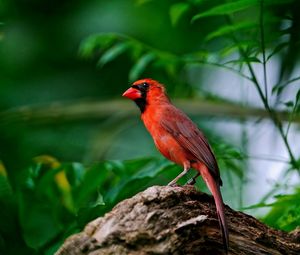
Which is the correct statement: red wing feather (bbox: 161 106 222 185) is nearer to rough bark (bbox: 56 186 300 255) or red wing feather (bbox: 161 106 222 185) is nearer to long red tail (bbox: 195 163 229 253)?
long red tail (bbox: 195 163 229 253)

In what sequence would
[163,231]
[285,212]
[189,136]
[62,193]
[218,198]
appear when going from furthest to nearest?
[62,193], [189,136], [285,212], [218,198], [163,231]

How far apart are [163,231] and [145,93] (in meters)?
2.25

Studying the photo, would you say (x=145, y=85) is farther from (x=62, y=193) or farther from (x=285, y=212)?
(x=285, y=212)

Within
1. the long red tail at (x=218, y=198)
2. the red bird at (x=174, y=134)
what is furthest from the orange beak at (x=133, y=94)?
the long red tail at (x=218, y=198)

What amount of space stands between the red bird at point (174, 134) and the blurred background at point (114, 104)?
0.15 meters

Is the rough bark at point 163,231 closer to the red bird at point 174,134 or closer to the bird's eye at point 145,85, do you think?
the red bird at point 174,134

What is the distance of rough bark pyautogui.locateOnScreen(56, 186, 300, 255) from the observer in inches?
149

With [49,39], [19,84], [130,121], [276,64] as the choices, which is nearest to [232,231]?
[130,121]

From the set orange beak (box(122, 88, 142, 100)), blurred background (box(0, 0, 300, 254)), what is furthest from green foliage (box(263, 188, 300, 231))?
orange beak (box(122, 88, 142, 100))

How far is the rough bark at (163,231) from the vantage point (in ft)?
12.4

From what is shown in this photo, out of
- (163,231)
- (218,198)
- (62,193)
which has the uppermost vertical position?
(163,231)

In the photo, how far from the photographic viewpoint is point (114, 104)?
6875 mm

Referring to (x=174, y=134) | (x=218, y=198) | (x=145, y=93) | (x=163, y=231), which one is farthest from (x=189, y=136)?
(x=163, y=231)

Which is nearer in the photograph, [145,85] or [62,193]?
[62,193]
